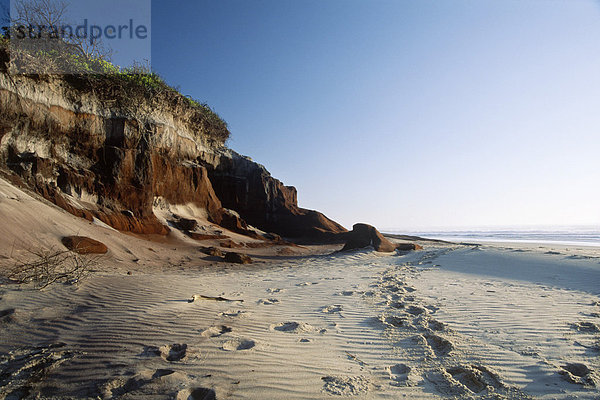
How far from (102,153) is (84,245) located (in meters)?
6.58

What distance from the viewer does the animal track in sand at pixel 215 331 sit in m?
3.16

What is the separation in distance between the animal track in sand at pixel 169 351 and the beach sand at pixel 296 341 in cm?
2

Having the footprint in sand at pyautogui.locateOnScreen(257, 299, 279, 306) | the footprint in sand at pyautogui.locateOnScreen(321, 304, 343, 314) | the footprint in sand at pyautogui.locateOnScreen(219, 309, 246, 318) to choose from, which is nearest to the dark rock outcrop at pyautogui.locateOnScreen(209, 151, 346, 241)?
the footprint in sand at pyautogui.locateOnScreen(257, 299, 279, 306)

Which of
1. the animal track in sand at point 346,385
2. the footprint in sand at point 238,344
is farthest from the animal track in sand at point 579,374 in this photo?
the footprint in sand at point 238,344

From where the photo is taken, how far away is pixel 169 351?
9.10 feet

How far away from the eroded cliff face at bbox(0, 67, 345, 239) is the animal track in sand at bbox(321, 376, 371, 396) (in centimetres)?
1068

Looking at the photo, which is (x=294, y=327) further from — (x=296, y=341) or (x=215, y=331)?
(x=215, y=331)

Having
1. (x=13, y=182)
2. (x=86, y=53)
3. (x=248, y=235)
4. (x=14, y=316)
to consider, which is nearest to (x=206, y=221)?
(x=248, y=235)

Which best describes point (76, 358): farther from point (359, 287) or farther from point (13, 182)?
point (13, 182)

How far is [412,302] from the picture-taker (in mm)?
4812

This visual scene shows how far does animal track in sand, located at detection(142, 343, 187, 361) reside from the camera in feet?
8.70

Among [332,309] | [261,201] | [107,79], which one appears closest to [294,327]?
[332,309]

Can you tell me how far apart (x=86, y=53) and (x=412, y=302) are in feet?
53.2

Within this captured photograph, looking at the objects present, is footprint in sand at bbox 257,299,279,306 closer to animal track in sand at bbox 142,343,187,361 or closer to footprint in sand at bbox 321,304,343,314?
footprint in sand at bbox 321,304,343,314
